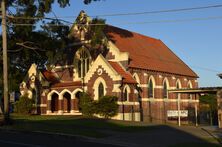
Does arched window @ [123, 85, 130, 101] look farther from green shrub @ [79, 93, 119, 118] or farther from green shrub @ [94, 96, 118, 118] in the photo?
green shrub @ [94, 96, 118, 118]

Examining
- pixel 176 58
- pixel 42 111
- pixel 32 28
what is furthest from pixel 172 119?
pixel 32 28

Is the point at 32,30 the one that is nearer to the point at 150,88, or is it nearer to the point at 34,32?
the point at 34,32

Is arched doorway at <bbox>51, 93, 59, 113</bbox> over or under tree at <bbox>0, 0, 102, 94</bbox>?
under

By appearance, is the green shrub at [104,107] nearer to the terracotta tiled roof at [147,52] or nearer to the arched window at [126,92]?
the arched window at [126,92]

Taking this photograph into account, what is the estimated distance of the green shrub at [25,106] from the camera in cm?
4831

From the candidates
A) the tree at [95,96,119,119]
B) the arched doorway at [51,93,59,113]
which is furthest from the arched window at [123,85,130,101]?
the arched doorway at [51,93,59,113]

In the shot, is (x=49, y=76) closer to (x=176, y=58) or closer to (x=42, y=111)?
(x=42, y=111)

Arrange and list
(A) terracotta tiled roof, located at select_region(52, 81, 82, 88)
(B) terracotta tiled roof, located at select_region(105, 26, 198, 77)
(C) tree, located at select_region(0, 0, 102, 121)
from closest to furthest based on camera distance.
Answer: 1. (C) tree, located at select_region(0, 0, 102, 121)
2. (A) terracotta tiled roof, located at select_region(52, 81, 82, 88)
3. (B) terracotta tiled roof, located at select_region(105, 26, 198, 77)

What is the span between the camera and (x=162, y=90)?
166ft

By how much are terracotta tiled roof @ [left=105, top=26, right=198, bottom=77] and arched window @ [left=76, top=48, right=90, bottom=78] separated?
130 inches

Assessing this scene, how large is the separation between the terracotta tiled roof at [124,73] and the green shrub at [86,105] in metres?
3.89

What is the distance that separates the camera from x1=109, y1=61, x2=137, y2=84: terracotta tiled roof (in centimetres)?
4184

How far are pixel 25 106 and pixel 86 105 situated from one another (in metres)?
10.3

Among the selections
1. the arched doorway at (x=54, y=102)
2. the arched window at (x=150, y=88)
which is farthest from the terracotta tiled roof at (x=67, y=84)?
the arched window at (x=150, y=88)
